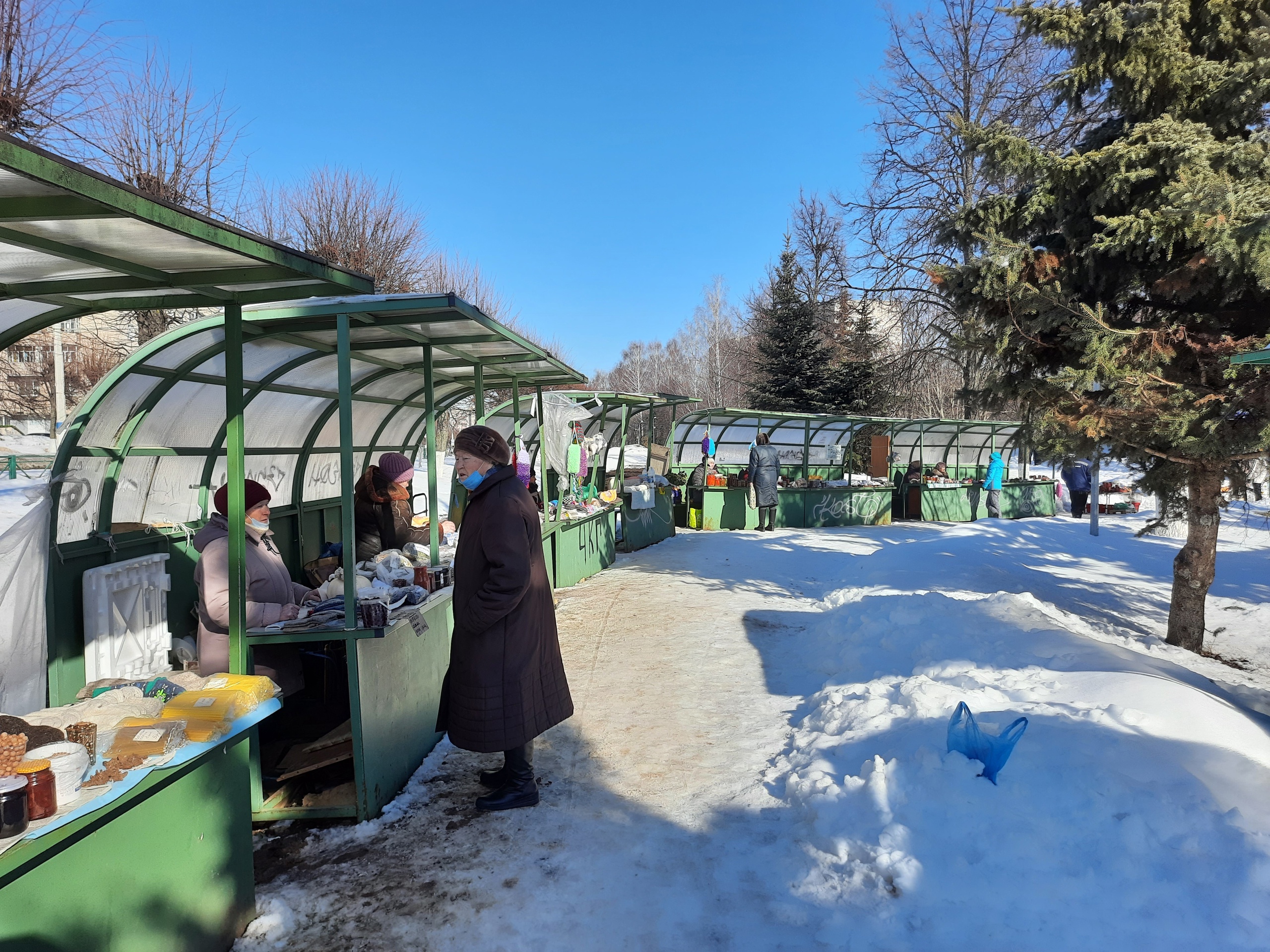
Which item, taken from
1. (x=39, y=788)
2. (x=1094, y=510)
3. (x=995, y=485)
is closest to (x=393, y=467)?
(x=39, y=788)

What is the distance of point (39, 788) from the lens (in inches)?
85.0

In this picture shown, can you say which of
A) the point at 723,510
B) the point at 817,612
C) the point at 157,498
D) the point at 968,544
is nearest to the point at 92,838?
the point at 157,498

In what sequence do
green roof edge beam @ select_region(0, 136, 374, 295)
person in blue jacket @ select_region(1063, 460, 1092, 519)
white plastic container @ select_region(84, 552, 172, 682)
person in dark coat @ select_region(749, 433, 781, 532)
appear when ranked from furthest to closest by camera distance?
person in blue jacket @ select_region(1063, 460, 1092, 519) < person in dark coat @ select_region(749, 433, 781, 532) < white plastic container @ select_region(84, 552, 172, 682) < green roof edge beam @ select_region(0, 136, 374, 295)

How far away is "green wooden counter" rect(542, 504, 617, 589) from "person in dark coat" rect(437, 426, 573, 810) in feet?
17.1

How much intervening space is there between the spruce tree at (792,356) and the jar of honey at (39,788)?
24.2 meters

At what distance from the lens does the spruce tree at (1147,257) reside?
21.2ft

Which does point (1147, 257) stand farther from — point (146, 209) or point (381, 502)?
point (146, 209)

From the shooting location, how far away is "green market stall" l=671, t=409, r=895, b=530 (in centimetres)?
1636

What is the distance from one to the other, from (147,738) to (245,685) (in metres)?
0.53

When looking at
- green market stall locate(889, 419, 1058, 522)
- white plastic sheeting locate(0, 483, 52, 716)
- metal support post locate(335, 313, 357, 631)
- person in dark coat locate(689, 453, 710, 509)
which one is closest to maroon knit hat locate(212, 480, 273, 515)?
metal support post locate(335, 313, 357, 631)

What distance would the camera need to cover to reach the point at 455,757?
15.7 ft

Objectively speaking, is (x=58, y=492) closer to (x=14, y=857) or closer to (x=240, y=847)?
(x=240, y=847)

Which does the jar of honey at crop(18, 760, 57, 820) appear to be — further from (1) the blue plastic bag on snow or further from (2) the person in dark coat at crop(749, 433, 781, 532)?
(2) the person in dark coat at crop(749, 433, 781, 532)

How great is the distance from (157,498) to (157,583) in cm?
74
